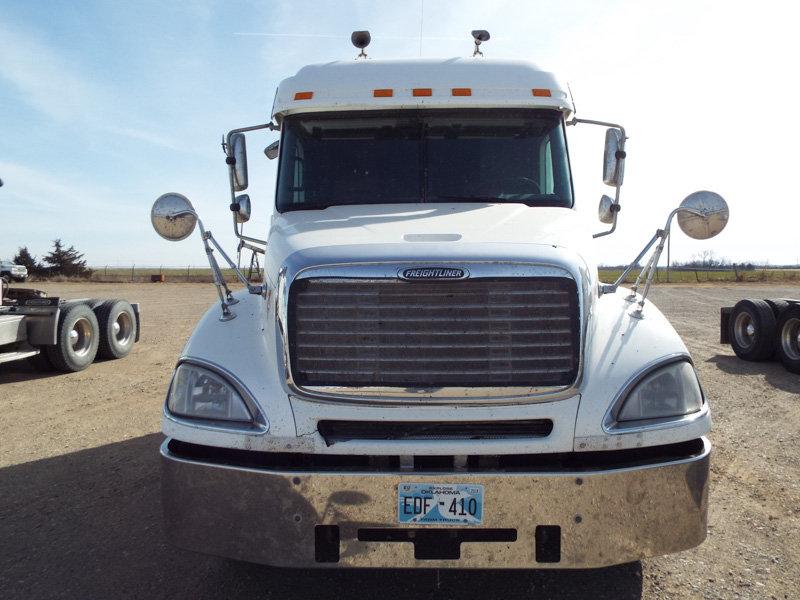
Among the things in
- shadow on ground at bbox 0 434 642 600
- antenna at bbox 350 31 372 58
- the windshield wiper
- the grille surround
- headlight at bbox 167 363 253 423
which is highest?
antenna at bbox 350 31 372 58

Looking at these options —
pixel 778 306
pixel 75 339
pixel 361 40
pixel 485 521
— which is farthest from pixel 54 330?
pixel 778 306

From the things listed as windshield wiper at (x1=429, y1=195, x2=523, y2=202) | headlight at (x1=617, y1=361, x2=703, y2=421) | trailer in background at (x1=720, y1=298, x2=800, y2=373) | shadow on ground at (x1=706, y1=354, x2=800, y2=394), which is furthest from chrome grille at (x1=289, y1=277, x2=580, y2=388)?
trailer in background at (x1=720, y1=298, x2=800, y2=373)

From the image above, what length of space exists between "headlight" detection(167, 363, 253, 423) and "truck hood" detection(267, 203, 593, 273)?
686mm

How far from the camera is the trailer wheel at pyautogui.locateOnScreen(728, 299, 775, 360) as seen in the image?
10.8 metres

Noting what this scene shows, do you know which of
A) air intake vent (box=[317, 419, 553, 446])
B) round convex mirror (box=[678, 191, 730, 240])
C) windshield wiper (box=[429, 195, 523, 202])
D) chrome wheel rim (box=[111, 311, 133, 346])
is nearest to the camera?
air intake vent (box=[317, 419, 553, 446])

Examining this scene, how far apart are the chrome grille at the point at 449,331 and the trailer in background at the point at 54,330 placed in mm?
8002

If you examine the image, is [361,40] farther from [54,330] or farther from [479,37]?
[54,330]

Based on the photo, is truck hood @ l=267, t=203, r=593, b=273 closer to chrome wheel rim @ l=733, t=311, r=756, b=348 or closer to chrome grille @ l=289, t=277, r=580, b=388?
chrome grille @ l=289, t=277, r=580, b=388

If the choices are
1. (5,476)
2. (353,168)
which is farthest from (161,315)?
(353,168)

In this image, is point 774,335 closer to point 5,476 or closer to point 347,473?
point 347,473

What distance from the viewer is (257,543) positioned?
2.96 meters

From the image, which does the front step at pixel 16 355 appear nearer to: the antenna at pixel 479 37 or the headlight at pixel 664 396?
the antenna at pixel 479 37

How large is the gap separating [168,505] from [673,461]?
7.72 feet

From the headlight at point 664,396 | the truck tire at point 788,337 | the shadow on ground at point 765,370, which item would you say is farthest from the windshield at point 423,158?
the truck tire at point 788,337
